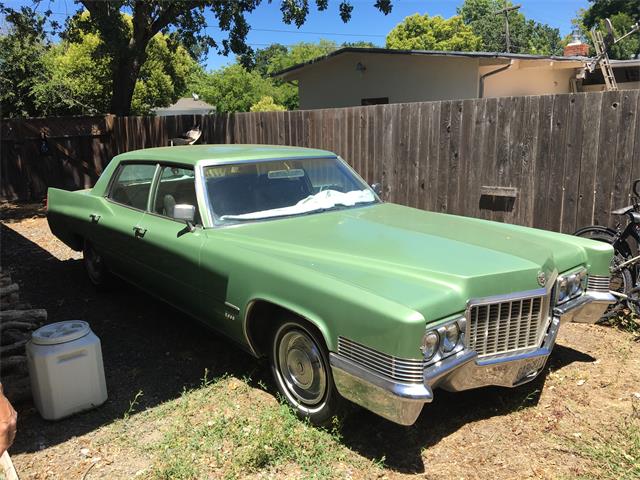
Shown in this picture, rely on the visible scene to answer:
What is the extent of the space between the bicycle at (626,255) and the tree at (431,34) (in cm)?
5441

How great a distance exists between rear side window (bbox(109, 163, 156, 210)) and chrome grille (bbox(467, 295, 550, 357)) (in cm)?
315

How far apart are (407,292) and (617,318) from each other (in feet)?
10.3

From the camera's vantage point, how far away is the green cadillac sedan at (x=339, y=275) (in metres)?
2.79

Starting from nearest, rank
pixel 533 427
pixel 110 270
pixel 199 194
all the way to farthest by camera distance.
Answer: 1. pixel 533 427
2. pixel 199 194
3. pixel 110 270

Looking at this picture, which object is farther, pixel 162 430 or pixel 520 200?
pixel 520 200

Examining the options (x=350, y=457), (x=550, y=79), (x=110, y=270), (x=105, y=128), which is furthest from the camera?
(x=550, y=79)

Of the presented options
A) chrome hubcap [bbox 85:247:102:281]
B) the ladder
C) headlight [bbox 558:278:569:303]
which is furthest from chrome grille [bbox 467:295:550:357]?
the ladder

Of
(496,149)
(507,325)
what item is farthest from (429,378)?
(496,149)

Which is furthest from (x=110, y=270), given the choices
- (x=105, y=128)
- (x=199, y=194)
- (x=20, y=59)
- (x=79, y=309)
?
(x=20, y=59)

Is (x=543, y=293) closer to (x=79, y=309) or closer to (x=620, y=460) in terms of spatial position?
(x=620, y=460)

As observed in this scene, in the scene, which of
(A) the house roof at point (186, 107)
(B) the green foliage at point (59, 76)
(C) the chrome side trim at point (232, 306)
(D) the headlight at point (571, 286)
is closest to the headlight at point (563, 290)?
(D) the headlight at point (571, 286)

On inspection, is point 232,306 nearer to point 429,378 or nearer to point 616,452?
point 429,378

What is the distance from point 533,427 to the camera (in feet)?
11.0

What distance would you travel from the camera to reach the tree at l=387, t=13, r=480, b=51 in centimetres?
5653
